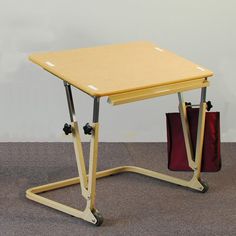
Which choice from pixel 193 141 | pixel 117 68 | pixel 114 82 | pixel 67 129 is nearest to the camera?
pixel 114 82

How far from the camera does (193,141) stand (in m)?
4.12

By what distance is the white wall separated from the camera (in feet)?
15.6

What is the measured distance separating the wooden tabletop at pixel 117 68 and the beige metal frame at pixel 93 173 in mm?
91

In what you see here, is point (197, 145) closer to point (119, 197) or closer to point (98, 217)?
point (119, 197)

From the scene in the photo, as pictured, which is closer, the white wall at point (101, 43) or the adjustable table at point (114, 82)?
the adjustable table at point (114, 82)

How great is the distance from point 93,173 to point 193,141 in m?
0.78

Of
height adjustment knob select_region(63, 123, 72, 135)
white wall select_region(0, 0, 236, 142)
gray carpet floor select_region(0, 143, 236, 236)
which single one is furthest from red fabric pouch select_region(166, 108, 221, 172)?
white wall select_region(0, 0, 236, 142)

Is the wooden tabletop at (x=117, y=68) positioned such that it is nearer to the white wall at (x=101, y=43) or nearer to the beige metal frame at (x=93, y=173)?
the beige metal frame at (x=93, y=173)

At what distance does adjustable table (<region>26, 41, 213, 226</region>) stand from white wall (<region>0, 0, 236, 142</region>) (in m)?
0.65

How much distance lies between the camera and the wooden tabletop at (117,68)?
3512 mm

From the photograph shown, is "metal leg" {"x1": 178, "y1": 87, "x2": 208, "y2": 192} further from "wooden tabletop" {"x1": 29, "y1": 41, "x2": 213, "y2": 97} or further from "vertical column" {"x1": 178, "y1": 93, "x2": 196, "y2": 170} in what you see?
"wooden tabletop" {"x1": 29, "y1": 41, "x2": 213, "y2": 97}

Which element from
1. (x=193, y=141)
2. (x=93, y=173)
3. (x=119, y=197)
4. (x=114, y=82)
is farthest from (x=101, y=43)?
(x=93, y=173)

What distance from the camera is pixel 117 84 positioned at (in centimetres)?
352

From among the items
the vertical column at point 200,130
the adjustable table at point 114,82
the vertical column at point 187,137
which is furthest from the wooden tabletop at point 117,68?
the vertical column at point 187,137
